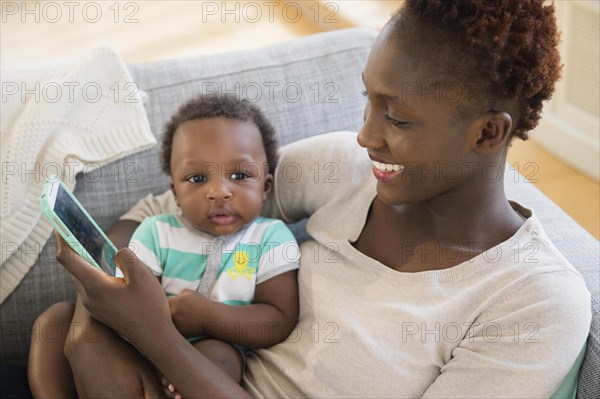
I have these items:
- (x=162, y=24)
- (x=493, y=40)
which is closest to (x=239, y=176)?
(x=493, y=40)

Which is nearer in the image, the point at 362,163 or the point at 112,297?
the point at 112,297

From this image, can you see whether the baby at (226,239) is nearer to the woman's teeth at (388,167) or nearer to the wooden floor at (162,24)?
the woman's teeth at (388,167)

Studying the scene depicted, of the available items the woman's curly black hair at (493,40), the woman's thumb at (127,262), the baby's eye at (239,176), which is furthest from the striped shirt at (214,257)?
the woman's curly black hair at (493,40)

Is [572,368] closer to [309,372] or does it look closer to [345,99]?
[309,372]

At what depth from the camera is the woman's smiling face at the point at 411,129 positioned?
1150mm

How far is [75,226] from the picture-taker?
48.4 inches

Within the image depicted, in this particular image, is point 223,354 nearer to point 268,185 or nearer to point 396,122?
point 268,185

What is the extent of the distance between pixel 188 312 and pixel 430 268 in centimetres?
42

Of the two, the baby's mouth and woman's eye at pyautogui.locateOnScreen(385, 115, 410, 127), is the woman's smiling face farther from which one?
the baby's mouth

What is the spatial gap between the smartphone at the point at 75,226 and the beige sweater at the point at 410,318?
341 millimetres

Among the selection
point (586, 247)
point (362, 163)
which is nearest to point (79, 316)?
point (362, 163)

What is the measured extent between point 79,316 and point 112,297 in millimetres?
136

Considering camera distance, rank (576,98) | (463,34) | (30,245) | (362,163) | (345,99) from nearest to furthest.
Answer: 1. (463,34)
2. (362,163)
3. (30,245)
4. (345,99)
5. (576,98)

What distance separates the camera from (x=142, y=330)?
1.22 metres
